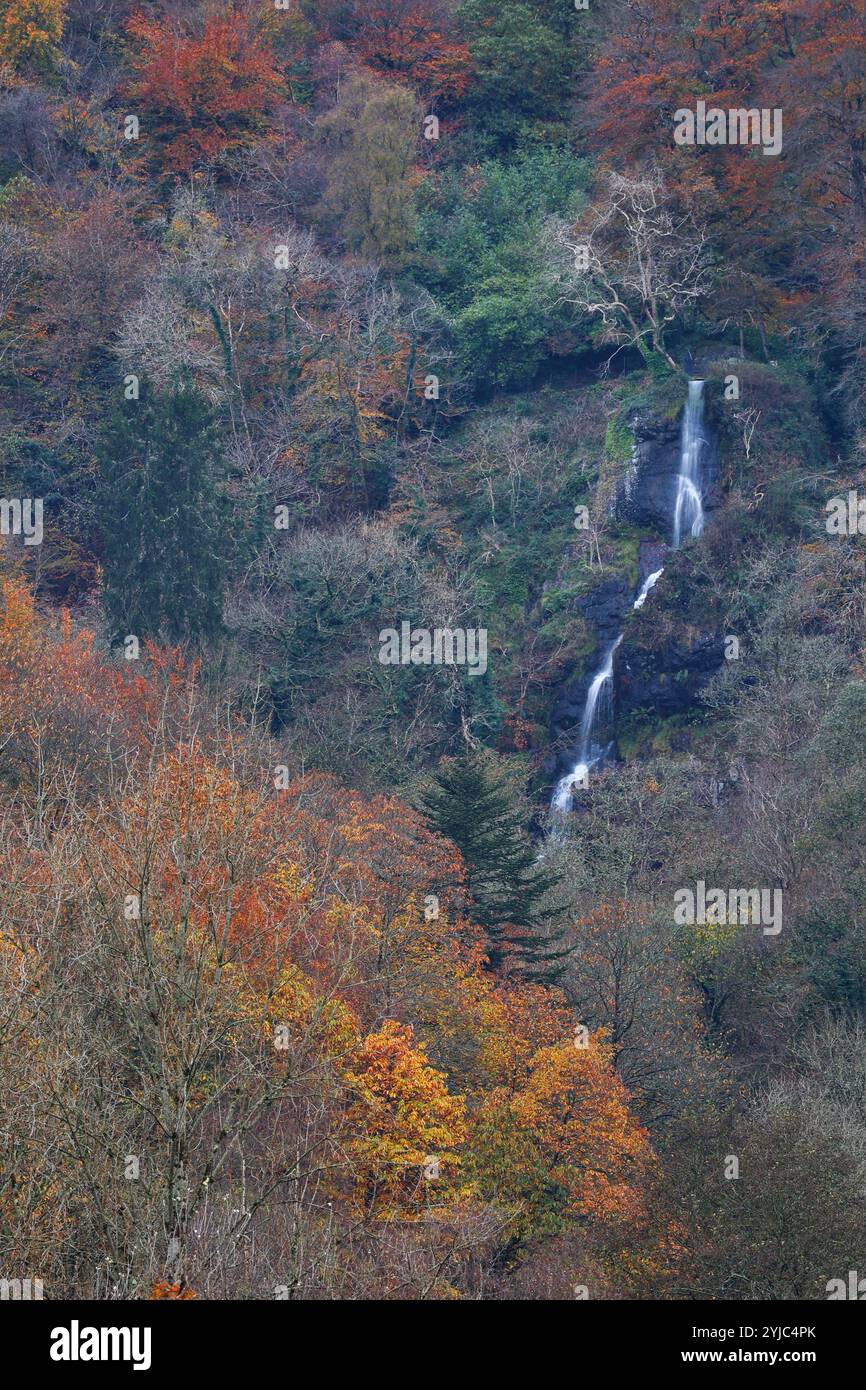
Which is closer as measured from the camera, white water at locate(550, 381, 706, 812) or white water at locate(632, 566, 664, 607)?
white water at locate(550, 381, 706, 812)

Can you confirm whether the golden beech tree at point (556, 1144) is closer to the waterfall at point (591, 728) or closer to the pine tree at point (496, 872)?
the pine tree at point (496, 872)

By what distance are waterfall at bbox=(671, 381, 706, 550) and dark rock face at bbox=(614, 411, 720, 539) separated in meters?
0.15

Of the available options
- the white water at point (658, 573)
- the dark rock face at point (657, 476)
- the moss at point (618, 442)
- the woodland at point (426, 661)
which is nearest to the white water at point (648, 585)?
the white water at point (658, 573)

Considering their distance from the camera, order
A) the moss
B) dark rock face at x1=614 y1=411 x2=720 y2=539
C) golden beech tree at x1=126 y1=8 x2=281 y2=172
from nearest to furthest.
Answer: dark rock face at x1=614 y1=411 x2=720 y2=539
the moss
golden beech tree at x1=126 y1=8 x2=281 y2=172

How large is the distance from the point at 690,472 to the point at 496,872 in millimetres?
19890

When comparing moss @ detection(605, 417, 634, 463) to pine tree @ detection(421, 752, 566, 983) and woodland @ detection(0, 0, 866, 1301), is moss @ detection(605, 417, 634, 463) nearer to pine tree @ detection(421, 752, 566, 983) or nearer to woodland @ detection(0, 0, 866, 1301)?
woodland @ detection(0, 0, 866, 1301)

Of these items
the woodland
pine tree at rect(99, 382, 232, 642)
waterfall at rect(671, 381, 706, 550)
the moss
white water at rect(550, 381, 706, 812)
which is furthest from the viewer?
the moss

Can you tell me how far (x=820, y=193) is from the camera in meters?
49.7

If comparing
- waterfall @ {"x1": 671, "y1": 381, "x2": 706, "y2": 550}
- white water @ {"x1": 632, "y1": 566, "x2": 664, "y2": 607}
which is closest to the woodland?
waterfall @ {"x1": 671, "y1": 381, "x2": 706, "y2": 550}

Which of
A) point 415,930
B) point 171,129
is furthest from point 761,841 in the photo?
point 171,129

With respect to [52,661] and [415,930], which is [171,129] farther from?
[415,930]

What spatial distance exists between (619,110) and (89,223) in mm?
17958

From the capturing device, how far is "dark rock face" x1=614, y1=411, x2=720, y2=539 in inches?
1855

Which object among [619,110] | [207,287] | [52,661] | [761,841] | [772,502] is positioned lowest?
[761,841]
